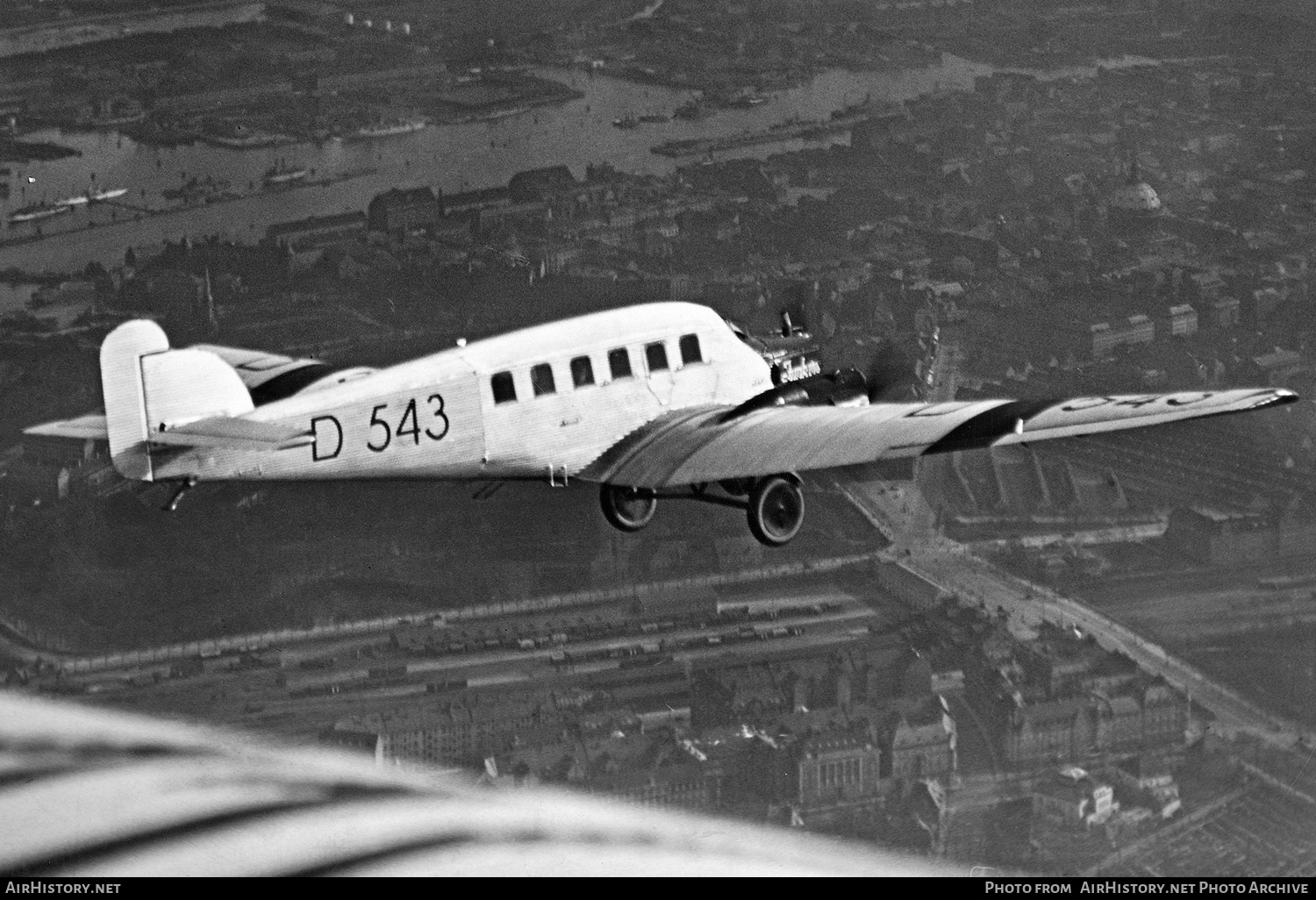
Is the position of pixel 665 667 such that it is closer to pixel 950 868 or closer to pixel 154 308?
pixel 950 868

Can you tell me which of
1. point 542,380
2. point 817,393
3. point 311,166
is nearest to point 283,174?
point 311,166

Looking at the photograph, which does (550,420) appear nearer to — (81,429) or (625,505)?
(625,505)

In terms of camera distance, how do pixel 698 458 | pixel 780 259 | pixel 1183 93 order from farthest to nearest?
pixel 1183 93 < pixel 780 259 < pixel 698 458

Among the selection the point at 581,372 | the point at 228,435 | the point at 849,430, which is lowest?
the point at 849,430

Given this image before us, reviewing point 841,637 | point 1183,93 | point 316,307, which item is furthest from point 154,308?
point 1183,93

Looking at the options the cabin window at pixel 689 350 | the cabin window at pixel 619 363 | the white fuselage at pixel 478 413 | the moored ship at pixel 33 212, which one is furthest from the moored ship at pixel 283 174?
the cabin window at pixel 619 363

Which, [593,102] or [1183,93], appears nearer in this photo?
[593,102]
